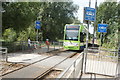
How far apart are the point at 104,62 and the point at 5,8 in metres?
11.5

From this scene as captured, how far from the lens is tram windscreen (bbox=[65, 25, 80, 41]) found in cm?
1653

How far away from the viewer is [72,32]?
16.7 meters

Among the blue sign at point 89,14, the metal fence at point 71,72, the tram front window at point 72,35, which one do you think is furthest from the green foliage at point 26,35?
the metal fence at point 71,72

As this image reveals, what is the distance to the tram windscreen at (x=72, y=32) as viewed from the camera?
16.5 metres

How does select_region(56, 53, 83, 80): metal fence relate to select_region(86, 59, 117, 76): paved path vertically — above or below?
above

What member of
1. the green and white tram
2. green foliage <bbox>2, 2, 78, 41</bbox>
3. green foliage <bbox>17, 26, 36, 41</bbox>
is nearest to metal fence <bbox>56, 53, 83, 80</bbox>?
the green and white tram

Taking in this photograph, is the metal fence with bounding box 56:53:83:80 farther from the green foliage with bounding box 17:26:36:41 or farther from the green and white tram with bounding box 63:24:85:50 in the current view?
the green foliage with bounding box 17:26:36:41

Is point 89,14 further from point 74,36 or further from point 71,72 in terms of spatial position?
point 74,36

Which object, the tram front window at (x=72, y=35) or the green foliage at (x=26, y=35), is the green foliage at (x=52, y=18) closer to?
the green foliage at (x=26, y=35)

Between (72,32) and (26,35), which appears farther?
(26,35)

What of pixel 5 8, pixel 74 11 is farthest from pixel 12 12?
pixel 74 11

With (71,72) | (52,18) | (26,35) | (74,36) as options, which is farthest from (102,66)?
(52,18)

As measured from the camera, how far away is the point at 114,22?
22844 mm

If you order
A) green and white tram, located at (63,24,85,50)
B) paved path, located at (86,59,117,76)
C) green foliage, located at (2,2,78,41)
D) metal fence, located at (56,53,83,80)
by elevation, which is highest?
green foliage, located at (2,2,78,41)
